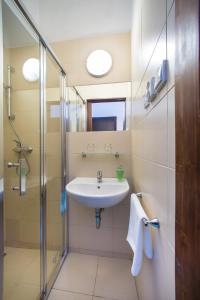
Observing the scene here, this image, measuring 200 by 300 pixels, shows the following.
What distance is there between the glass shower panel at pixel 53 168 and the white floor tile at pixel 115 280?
44 cm

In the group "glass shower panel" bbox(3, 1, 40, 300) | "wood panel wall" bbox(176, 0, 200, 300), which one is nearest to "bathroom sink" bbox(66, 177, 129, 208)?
"glass shower panel" bbox(3, 1, 40, 300)

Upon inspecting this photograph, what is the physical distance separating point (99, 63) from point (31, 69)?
0.72 meters

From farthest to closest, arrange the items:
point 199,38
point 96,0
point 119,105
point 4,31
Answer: point 119,105, point 96,0, point 4,31, point 199,38

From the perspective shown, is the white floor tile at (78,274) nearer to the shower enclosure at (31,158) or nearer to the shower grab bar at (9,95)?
the shower enclosure at (31,158)

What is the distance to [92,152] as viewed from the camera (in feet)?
5.46

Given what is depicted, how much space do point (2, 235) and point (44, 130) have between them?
0.85 meters

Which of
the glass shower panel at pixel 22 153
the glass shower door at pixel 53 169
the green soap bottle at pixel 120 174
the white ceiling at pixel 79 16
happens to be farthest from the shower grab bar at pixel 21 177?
the white ceiling at pixel 79 16

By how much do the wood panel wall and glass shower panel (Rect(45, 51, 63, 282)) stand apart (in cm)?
127

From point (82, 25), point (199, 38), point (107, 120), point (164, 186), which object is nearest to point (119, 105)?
point (107, 120)

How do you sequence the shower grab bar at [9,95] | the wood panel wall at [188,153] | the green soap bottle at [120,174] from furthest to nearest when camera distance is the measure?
1. the green soap bottle at [120,174]
2. the shower grab bar at [9,95]
3. the wood panel wall at [188,153]

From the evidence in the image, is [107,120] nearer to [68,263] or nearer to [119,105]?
[119,105]

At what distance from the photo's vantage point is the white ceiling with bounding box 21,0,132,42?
4.47ft

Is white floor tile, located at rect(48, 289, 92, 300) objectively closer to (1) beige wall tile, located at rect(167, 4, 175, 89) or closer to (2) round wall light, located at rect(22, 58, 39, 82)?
(1) beige wall tile, located at rect(167, 4, 175, 89)

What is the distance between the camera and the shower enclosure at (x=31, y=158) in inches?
47.0
